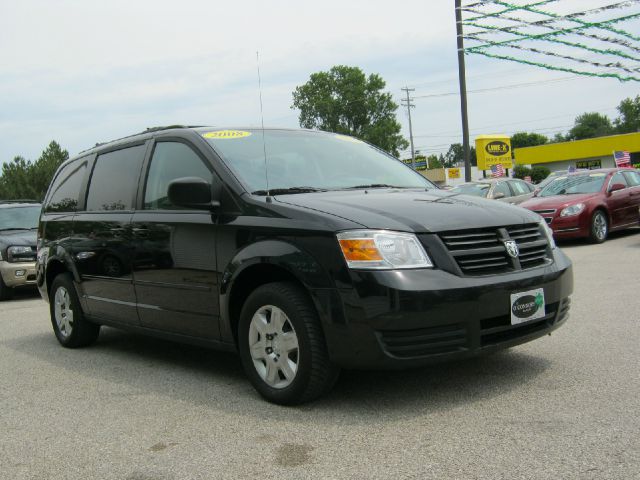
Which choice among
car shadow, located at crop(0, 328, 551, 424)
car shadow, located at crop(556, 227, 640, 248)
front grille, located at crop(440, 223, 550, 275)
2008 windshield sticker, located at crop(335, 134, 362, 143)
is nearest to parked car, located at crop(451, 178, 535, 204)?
car shadow, located at crop(556, 227, 640, 248)

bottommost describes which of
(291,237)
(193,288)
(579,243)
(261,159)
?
(579,243)

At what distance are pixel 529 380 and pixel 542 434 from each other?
3.16 feet

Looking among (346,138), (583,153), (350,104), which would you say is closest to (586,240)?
(346,138)

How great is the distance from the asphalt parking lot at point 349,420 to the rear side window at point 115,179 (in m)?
1.32

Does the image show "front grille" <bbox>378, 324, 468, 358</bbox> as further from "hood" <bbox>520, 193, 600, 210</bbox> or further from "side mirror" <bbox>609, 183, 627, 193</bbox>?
"side mirror" <bbox>609, 183, 627, 193</bbox>

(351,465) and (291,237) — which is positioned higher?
(291,237)

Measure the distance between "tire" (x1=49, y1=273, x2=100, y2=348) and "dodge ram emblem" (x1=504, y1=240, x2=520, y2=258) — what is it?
156 inches

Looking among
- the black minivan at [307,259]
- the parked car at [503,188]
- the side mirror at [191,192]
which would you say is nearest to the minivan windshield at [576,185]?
the parked car at [503,188]

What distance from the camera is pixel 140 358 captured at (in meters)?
5.88

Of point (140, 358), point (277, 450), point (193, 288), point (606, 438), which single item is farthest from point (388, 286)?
point (140, 358)

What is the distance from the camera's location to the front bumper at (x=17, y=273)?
36.9 ft

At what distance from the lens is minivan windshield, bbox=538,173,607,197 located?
1439 cm

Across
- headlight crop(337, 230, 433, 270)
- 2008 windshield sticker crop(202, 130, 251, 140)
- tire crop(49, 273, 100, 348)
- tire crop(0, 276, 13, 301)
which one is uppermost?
2008 windshield sticker crop(202, 130, 251, 140)

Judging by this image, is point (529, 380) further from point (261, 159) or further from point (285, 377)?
point (261, 159)
